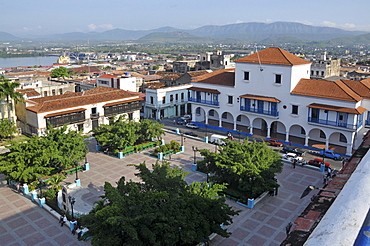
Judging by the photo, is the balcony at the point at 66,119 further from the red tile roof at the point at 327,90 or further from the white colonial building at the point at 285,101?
the red tile roof at the point at 327,90

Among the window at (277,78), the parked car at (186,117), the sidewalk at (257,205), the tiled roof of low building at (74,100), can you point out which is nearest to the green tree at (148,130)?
the sidewalk at (257,205)

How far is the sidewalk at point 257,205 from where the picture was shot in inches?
858

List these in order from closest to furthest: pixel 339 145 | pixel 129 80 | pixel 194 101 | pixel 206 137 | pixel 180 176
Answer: pixel 180 176 < pixel 339 145 < pixel 206 137 < pixel 194 101 < pixel 129 80

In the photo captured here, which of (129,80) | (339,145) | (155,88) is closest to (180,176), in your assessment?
(339,145)

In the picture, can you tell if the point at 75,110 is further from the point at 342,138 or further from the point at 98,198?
the point at 342,138

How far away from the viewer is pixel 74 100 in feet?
145

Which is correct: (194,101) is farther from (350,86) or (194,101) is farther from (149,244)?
(149,244)

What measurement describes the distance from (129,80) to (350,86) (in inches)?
1405

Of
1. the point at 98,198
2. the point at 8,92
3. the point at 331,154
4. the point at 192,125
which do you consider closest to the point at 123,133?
the point at 98,198

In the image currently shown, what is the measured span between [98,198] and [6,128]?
21.9m

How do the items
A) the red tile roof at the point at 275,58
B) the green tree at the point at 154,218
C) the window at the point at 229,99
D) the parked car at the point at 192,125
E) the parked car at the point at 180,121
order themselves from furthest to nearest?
1. the parked car at the point at 180,121
2. the parked car at the point at 192,125
3. the window at the point at 229,99
4. the red tile roof at the point at 275,58
5. the green tree at the point at 154,218

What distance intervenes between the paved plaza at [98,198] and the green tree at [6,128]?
525 inches

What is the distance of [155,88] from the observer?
54844 millimetres

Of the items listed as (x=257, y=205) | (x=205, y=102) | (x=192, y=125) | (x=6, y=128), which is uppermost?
(x=205, y=102)
